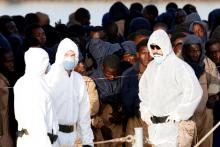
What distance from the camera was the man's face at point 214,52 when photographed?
67.6 ft

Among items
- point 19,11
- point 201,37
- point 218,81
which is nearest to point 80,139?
point 218,81

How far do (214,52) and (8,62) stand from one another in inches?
111

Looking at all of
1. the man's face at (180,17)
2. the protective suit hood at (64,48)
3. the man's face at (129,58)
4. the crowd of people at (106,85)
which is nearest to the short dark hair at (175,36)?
the crowd of people at (106,85)

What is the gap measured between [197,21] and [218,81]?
11.1 feet

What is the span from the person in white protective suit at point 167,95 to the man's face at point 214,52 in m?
2.82

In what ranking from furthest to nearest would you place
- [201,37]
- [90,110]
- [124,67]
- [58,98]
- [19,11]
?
[19,11]
[201,37]
[124,67]
[90,110]
[58,98]

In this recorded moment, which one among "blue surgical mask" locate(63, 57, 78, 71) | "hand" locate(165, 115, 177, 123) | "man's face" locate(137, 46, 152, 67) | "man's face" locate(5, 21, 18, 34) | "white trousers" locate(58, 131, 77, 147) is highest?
"blue surgical mask" locate(63, 57, 78, 71)

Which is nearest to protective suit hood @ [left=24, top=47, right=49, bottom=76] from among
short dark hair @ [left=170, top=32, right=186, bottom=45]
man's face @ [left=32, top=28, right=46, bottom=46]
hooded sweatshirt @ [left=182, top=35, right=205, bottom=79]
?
hooded sweatshirt @ [left=182, top=35, right=205, bottom=79]

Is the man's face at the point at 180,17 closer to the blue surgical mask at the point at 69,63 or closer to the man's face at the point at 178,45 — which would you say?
the man's face at the point at 178,45

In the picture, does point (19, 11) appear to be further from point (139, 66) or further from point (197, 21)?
point (139, 66)

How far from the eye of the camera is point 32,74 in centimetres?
1664

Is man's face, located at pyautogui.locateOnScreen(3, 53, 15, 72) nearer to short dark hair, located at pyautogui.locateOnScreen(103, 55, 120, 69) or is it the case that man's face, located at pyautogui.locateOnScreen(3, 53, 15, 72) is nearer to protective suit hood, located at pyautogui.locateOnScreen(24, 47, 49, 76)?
short dark hair, located at pyautogui.locateOnScreen(103, 55, 120, 69)

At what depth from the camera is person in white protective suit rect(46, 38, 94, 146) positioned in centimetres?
1738

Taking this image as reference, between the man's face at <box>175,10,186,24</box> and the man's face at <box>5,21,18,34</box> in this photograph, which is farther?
the man's face at <box>175,10,186,24</box>
